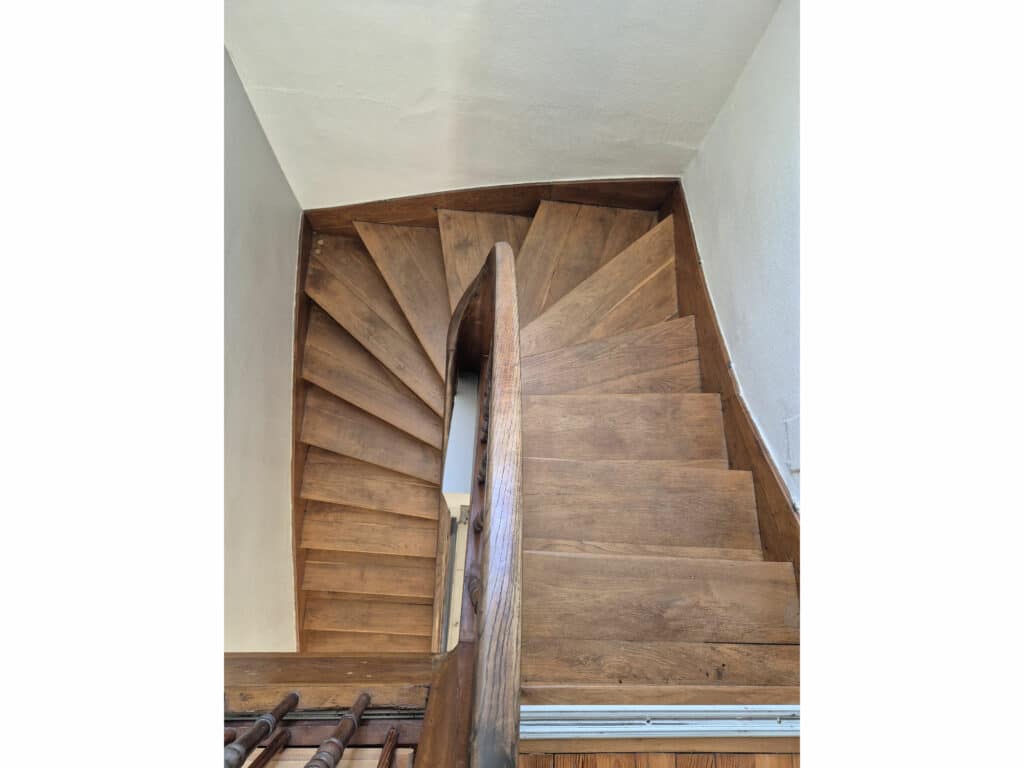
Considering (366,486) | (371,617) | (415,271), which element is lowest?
(371,617)

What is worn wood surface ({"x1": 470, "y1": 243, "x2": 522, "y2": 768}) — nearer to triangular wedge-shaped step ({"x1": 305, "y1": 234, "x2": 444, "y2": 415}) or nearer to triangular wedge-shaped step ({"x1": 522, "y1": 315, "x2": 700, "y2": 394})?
triangular wedge-shaped step ({"x1": 522, "y1": 315, "x2": 700, "y2": 394})

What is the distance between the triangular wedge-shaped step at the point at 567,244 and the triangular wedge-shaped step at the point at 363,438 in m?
0.85

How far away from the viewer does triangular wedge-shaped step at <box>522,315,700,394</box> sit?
2.38 m

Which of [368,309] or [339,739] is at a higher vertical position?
[368,309]

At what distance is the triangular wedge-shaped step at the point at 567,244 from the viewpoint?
2.84m

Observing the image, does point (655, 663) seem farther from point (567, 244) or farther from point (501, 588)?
point (567, 244)

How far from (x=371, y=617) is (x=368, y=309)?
56.0 inches

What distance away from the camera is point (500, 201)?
2.92 metres

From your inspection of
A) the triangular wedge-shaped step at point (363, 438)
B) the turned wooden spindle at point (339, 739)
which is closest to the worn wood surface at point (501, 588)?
the turned wooden spindle at point (339, 739)

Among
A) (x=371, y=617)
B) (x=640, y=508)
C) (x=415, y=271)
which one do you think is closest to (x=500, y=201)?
(x=415, y=271)

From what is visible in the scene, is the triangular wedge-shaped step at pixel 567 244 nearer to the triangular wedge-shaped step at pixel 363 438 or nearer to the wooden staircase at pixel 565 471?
the wooden staircase at pixel 565 471

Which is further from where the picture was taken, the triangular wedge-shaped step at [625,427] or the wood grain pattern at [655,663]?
the triangular wedge-shaped step at [625,427]

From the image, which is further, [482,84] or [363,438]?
[363,438]
